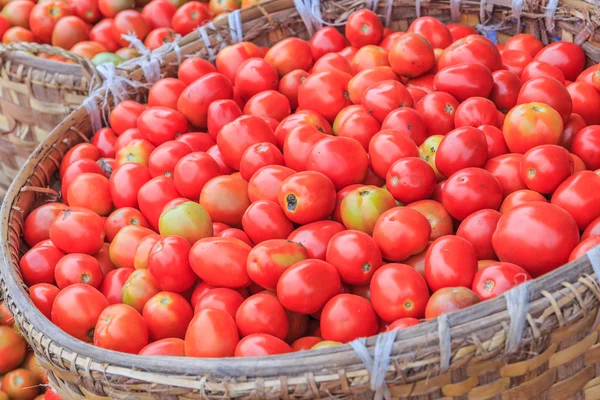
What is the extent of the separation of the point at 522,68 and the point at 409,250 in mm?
1103

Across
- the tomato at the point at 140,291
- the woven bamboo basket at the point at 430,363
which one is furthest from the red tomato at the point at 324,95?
the woven bamboo basket at the point at 430,363

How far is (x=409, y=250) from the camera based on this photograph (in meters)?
1.72

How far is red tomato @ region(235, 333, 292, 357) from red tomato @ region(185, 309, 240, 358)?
0.03m

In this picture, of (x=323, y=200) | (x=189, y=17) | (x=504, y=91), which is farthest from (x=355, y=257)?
(x=189, y=17)

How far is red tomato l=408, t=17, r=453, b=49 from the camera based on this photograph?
265 centimetres

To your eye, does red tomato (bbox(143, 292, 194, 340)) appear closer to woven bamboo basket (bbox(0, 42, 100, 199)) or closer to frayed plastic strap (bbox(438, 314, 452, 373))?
frayed plastic strap (bbox(438, 314, 452, 373))

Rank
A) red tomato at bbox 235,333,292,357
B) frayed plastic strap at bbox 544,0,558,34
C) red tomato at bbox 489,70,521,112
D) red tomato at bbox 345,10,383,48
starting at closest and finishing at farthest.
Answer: red tomato at bbox 235,333,292,357 < red tomato at bbox 489,70,521,112 < frayed plastic strap at bbox 544,0,558,34 < red tomato at bbox 345,10,383,48

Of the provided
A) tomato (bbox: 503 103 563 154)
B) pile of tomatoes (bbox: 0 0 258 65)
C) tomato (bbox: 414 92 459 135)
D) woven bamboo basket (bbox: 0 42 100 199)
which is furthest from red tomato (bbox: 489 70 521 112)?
pile of tomatoes (bbox: 0 0 258 65)

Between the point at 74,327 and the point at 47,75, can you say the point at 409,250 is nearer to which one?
the point at 74,327

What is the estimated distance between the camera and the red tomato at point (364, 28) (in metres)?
2.76

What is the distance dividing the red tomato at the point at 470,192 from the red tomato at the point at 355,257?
26 cm

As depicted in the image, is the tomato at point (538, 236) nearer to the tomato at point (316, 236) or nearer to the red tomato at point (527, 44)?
the tomato at point (316, 236)

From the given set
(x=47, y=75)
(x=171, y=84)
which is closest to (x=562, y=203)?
(x=171, y=84)

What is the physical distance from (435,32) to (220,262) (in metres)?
1.41
